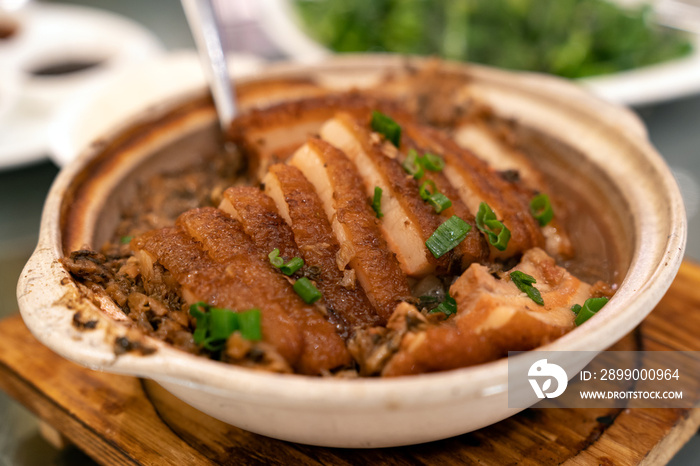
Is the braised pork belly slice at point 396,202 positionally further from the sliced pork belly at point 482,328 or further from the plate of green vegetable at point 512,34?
the plate of green vegetable at point 512,34

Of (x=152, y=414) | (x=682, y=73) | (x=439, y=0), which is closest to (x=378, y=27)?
(x=439, y=0)

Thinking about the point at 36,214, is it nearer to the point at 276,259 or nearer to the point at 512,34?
the point at 276,259

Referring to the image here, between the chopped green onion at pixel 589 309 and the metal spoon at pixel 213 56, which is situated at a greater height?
the metal spoon at pixel 213 56

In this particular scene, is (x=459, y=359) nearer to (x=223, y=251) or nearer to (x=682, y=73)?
(x=223, y=251)

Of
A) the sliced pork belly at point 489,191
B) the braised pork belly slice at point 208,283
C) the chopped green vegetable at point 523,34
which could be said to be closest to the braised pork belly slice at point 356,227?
the braised pork belly slice at point 208,283

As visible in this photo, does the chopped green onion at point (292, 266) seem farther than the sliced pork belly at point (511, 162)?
No
